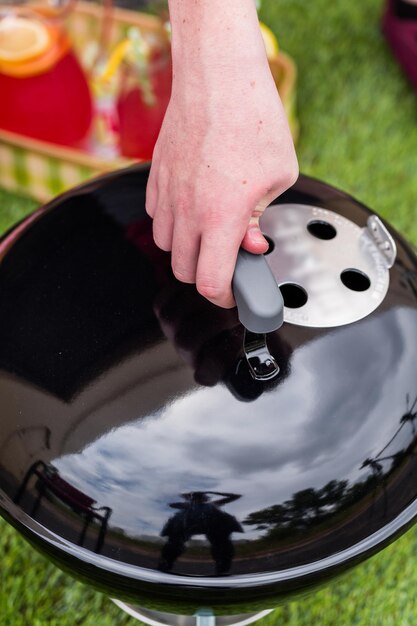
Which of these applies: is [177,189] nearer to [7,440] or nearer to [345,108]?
[7,440]

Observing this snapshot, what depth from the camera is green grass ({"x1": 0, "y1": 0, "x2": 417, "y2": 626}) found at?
1.42 meters

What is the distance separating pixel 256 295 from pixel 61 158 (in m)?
1.22

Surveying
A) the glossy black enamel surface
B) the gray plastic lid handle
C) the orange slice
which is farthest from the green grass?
the gray plastic lid handle

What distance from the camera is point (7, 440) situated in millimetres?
973

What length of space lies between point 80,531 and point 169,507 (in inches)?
4.7

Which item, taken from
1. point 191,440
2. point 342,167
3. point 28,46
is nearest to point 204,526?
point 191,440

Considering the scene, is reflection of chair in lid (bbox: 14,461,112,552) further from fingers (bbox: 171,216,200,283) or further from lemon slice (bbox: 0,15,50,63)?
lemon slice (bbox: 0,15,50,63)

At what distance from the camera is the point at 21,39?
6.52 ft

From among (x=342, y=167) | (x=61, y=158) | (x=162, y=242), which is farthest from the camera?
(x=342, y=167)

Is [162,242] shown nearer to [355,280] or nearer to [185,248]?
[185,248]

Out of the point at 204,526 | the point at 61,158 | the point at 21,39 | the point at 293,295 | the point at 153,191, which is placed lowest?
the point at 61,158

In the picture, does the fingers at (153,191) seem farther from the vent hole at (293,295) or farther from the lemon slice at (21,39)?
the lemon slice at (21,39)

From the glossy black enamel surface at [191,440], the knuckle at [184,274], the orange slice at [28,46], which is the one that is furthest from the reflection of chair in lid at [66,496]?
A: the orange slice at [28,46]

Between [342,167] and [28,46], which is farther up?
[28,46]
